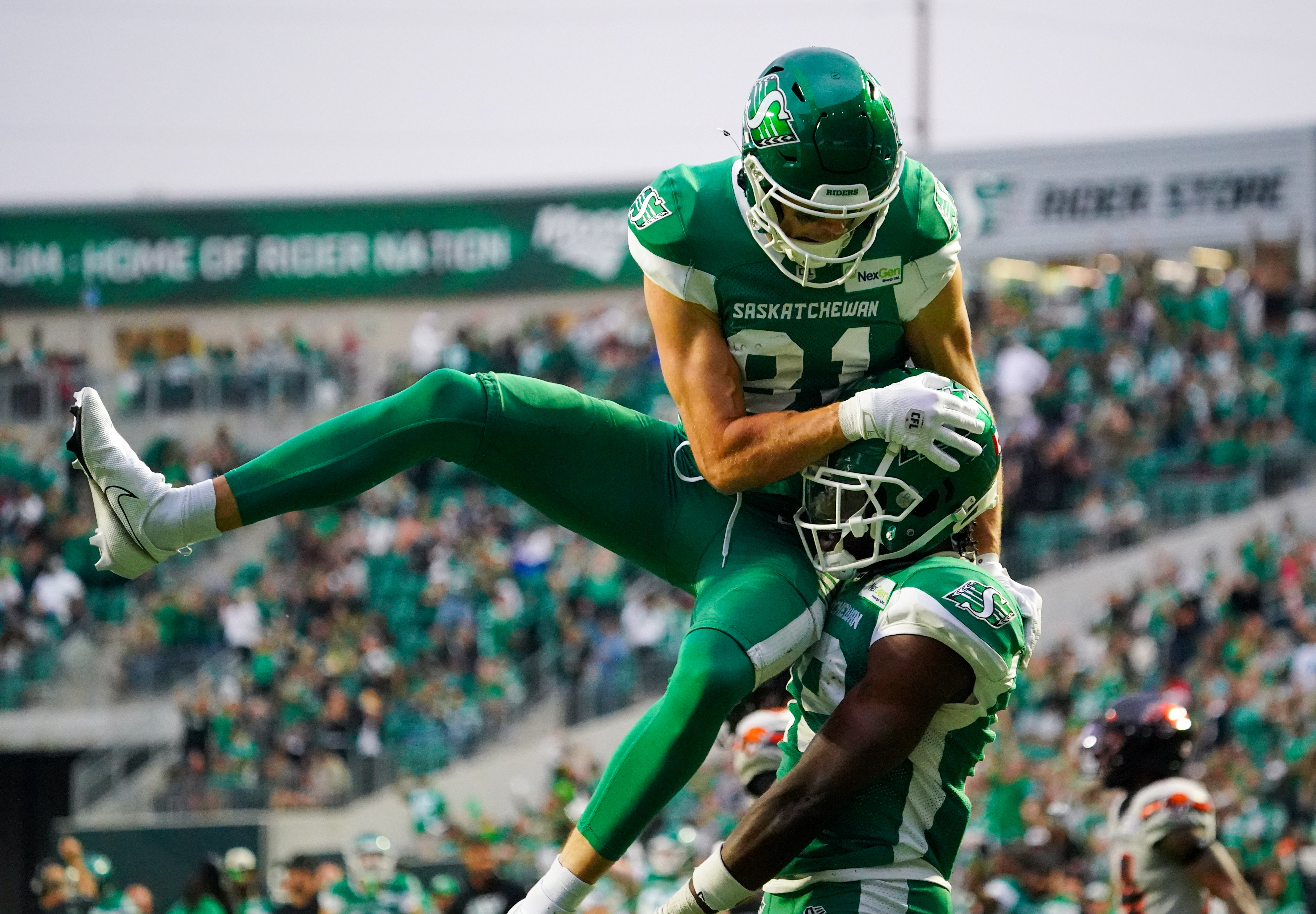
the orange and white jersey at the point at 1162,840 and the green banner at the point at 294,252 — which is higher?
the orange and white jersey at the point at 1162,840

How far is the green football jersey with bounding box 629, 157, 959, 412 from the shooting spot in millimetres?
3725

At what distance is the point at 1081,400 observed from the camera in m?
15.0

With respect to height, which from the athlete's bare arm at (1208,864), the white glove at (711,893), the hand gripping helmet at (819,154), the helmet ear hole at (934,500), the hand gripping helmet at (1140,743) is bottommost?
the athlete's bare arm at (1208,864)

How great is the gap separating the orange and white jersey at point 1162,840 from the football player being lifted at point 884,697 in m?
1.03

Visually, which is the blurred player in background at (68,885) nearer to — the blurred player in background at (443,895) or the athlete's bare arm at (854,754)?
the blurred player in background at (443,895)

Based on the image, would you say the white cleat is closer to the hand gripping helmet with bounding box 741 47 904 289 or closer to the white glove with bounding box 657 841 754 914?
the white glove with bounding box 657 841 754 914

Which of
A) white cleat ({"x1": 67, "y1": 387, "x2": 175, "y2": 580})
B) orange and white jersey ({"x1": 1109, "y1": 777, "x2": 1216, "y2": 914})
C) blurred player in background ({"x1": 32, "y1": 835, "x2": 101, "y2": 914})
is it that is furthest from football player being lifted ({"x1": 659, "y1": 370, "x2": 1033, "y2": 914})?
blurred player in background ({"x1": 32, "y1": 835, "x2": 101, "y2": 914})

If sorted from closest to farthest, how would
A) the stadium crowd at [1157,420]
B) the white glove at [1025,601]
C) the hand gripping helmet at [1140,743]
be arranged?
the white glove at [1025,601]
the hand gripping helmet at [1140,743]
the stadium crowd at [1157,420]

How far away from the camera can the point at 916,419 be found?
3.48m

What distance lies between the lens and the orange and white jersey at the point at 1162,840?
4.62 metres

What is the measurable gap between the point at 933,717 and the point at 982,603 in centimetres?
28

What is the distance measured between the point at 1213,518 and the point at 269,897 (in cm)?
845

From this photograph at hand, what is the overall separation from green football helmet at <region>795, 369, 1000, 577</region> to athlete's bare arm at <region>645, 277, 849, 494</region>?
0.24 ft

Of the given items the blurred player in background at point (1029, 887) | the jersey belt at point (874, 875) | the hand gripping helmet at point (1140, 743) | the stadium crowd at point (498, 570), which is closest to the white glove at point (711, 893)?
the jersey belt at point (874, 875)
